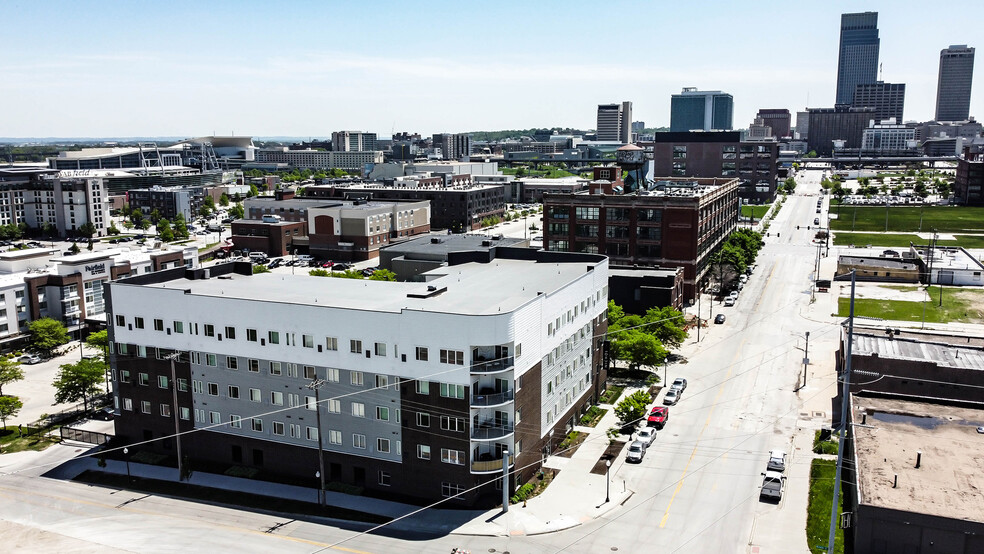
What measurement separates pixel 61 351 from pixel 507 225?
370ft

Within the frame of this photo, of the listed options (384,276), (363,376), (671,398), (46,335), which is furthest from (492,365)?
(46,335)

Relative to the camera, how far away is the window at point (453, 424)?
40219mm

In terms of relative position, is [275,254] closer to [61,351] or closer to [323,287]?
[61,351]

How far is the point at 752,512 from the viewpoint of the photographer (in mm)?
39375

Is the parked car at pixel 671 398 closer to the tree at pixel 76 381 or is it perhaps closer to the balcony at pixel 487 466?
the balcony at pixel 487 466

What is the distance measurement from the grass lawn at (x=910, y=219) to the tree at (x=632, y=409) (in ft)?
421

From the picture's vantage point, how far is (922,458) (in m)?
36.2

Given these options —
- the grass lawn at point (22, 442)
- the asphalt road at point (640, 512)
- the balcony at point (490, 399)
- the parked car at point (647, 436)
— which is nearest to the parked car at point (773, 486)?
the asphalt road at point (640, 512)

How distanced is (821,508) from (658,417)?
14009mm

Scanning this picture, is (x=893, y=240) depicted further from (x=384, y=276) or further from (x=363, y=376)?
(x=363, y=376)

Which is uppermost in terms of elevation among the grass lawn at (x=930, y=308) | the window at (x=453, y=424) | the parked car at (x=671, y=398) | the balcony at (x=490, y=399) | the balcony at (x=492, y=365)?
the balcony at (x=492, y=365)

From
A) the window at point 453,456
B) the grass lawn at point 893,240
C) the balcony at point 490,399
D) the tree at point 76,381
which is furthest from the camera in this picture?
the grass lawn at point 893,240

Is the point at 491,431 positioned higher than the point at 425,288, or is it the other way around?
the point at 425,288

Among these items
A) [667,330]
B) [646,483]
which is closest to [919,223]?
[667,330]
